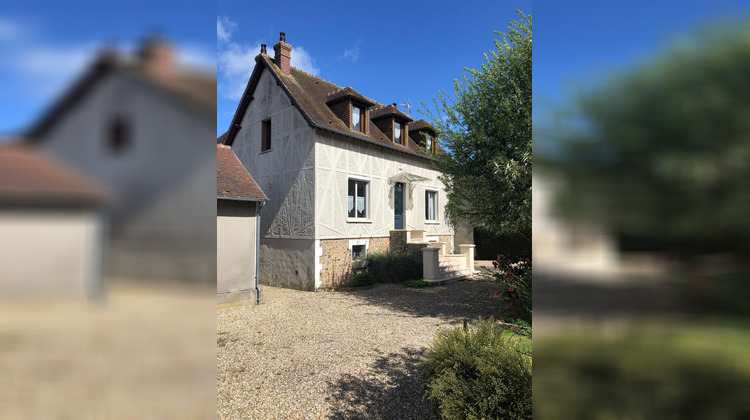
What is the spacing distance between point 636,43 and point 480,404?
103 inches

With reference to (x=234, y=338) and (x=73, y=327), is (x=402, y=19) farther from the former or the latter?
(x=234, y=338)

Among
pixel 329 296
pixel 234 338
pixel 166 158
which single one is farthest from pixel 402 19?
pixel 329 296

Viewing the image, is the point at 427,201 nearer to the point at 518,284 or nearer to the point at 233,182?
the point at 233,182

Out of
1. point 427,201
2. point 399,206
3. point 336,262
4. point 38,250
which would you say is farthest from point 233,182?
point 427,201

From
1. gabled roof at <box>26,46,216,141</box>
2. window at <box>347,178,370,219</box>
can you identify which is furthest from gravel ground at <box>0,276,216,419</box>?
window at <box>347,178,370,219</box>

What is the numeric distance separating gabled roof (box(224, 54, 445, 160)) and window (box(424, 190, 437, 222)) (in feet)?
6.89

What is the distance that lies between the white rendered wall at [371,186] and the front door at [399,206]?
170mm

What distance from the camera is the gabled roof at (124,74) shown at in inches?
25.9

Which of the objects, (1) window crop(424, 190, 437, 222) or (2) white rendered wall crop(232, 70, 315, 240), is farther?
(1) window crop(424, 190, 437, 222)

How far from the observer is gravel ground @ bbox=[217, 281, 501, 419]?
3939 mm

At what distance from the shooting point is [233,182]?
9.53 m

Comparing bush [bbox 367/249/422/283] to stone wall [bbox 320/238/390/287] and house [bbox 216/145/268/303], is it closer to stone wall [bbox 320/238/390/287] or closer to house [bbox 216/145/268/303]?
stone wall [bbox 320/238/390/287]

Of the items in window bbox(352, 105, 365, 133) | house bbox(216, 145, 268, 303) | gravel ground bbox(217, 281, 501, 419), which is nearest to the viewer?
gravel ground bbox(217, 281, 501, 419)

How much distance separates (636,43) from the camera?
1.07m
